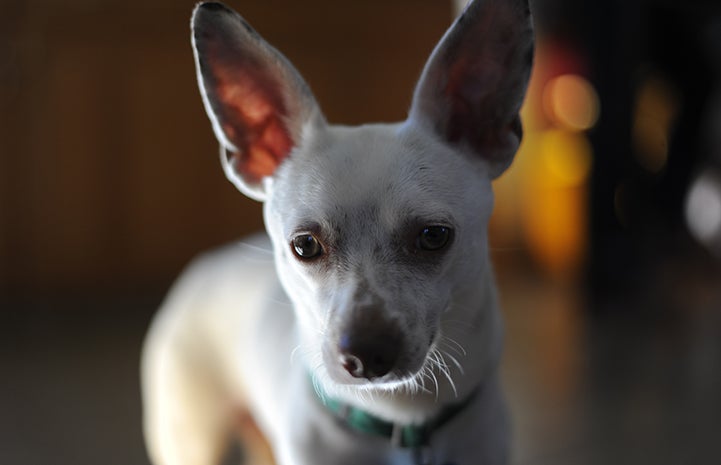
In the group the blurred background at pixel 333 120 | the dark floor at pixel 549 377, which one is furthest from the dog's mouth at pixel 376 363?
the blurred background at pixel 333 120

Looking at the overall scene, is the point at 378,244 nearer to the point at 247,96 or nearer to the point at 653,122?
the point at 247,96

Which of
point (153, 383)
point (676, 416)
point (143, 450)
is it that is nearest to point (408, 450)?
point (153, 383)

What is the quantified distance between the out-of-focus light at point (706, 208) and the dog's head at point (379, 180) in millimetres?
2698

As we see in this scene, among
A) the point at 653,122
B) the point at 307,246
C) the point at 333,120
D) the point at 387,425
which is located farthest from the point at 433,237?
the point at 653,122

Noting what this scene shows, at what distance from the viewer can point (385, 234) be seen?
39.2 inches

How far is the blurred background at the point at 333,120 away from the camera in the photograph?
291 centimetres

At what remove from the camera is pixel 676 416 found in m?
2.11

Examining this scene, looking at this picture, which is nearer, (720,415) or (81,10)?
(720,415)

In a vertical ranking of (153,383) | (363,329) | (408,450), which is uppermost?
(363,329)

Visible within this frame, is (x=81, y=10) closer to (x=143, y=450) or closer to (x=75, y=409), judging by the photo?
(x=75, y=409)

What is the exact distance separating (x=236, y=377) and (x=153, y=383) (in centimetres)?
25

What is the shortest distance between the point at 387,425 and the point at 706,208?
2867mm

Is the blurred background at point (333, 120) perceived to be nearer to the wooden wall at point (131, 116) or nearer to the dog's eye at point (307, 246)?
the wooden wall at point (131, 116)

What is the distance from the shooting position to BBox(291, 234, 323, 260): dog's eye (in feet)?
3.35
